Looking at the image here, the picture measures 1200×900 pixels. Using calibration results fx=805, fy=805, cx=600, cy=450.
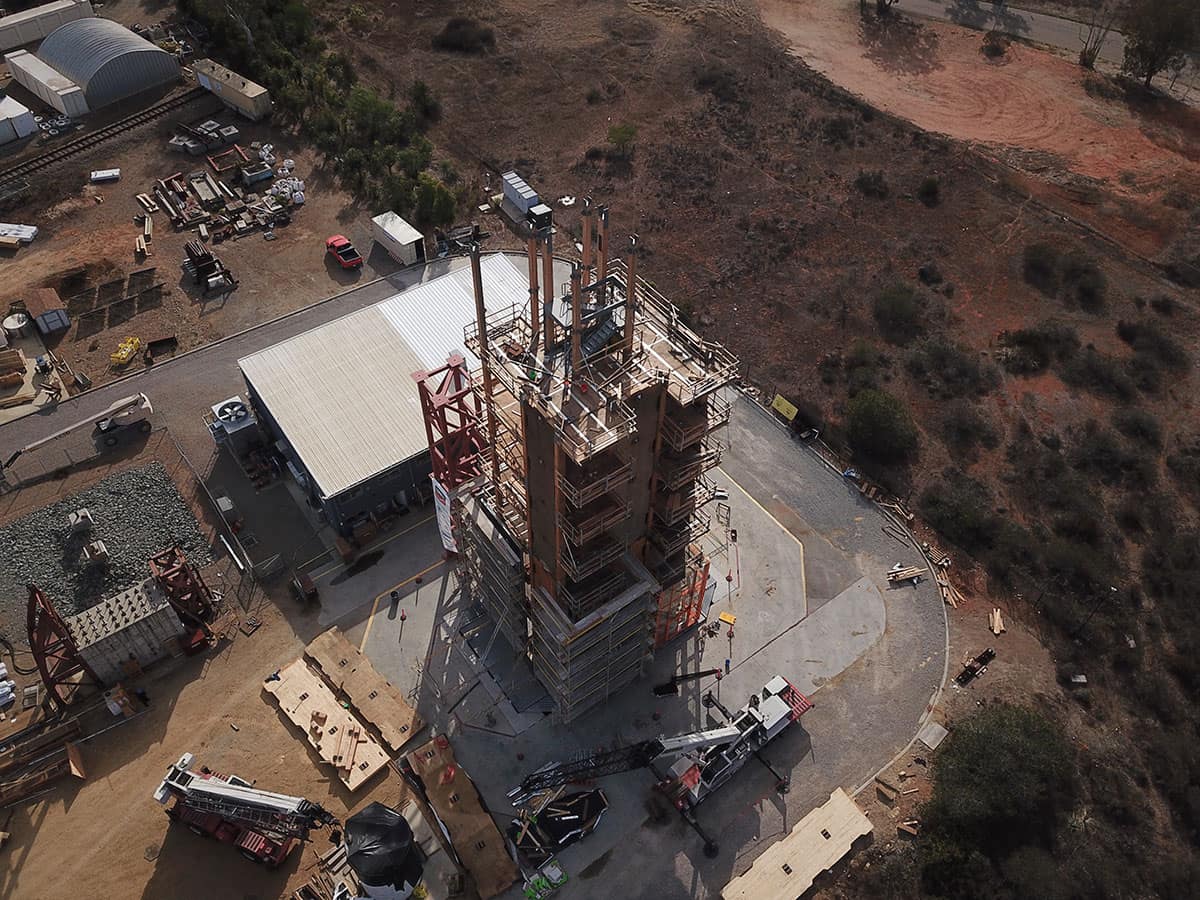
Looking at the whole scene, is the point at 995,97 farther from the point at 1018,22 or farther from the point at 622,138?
the point at 622,138

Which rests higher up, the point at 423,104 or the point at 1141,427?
the point at 423,104

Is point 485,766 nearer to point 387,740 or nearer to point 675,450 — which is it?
point 387,740

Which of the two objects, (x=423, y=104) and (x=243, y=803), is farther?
(x=423, y=104)

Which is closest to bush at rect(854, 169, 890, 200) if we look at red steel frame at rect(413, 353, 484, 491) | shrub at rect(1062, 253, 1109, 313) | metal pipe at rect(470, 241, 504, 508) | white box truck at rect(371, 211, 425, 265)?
shrub at rect(1062, 253, 1109, 313)

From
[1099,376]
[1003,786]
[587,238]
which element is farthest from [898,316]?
[587,238]

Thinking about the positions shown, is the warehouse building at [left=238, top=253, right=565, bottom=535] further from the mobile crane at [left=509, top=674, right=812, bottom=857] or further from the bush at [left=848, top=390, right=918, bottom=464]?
the bush at [left=848, top=390, right=918, bottom=464]

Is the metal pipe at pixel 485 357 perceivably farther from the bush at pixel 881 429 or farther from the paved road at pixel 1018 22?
the paved road at pixel 1018 22
